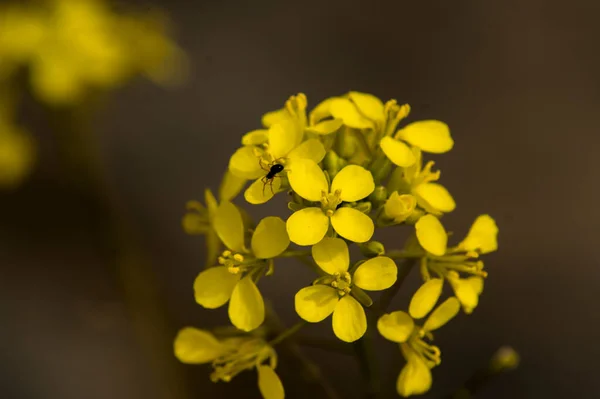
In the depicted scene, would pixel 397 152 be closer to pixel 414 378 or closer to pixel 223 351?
pixel 414 378

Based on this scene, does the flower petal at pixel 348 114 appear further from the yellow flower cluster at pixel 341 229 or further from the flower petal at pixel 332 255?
the flower petal at pixel 332 255

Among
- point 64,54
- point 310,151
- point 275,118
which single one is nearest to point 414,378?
point 310,151

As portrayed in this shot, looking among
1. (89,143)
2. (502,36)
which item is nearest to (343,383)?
(89,143)

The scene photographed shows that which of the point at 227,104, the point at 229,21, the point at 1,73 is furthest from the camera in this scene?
the point at 229,21

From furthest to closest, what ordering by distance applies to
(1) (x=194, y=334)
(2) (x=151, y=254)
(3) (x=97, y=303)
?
1. (2) (x=151, y=254)
2. (3) (x=97, y=303)
3. (1) (x=194, y=334)

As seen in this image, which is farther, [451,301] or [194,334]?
[194,334]

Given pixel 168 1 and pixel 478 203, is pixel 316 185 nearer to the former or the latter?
pixel 478 203

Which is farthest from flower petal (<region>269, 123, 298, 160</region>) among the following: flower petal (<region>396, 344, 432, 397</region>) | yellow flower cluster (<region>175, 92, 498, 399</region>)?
flower petal (<region>396, 344, 432, 397</region>)
